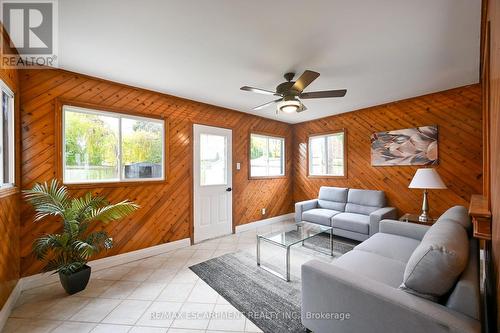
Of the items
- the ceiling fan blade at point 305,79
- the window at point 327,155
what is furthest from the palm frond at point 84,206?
the window at point 327,155

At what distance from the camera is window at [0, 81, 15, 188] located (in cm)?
202

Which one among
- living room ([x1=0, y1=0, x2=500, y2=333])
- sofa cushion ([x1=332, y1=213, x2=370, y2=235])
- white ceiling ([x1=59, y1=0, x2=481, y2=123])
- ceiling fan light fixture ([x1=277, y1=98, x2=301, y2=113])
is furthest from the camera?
sofa cushion ([x1=332, y1=213, x2=370, y2=235])

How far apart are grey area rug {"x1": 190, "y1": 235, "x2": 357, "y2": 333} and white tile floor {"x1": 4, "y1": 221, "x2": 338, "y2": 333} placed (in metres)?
0.10

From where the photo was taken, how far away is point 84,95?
2.70m

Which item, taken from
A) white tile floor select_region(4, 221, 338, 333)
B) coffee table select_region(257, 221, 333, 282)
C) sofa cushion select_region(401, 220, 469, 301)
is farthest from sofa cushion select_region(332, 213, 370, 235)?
sofa cushion select_region(401, 220, 469, 301)

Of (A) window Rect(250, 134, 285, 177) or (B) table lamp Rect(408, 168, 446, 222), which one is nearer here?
(B) table lamp Rect(408, 168, 446, 222)

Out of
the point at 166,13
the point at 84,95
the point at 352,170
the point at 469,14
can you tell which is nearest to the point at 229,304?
the point at 166,13

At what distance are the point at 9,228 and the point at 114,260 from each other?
3.82ft

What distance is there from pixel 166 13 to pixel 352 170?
4.15 metres

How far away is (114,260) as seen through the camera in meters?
2.83

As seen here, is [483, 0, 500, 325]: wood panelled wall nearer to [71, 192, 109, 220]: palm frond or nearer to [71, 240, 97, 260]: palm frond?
[71, 240, 97, 260]: palm frond

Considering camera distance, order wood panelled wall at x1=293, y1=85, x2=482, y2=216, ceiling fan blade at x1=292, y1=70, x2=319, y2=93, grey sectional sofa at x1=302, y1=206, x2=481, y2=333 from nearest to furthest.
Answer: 1. grey sectional sofa at x1=302, y1=206, x2=481, y2=333
2. ceiling fan blade at x1=292, y1=70, x2=319, y2=93
3. wood panelled wall at x1=293, y1=85, x2=482, y2=216

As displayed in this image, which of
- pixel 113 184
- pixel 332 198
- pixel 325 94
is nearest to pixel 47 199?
pixel 113 184

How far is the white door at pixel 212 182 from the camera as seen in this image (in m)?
3.74
